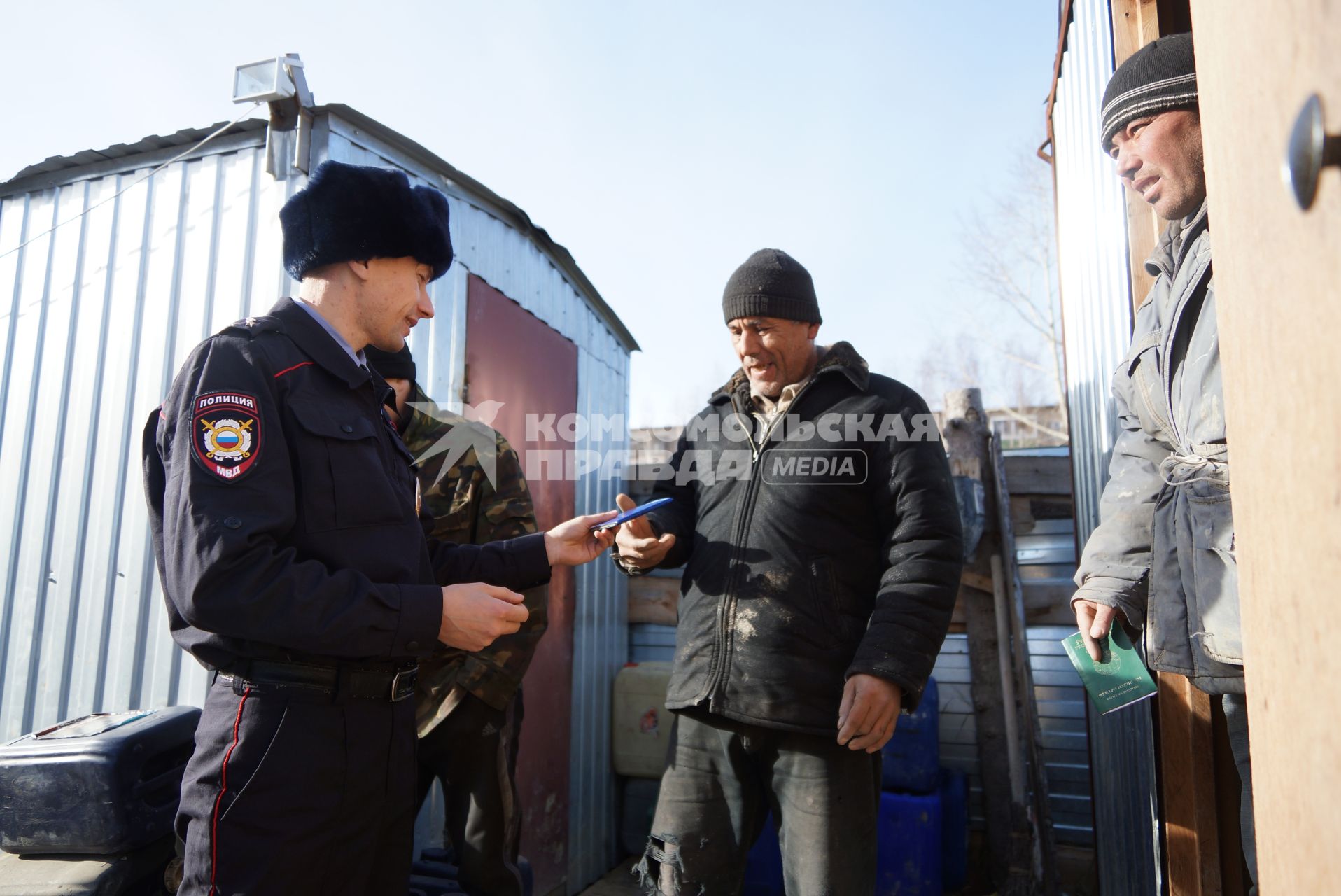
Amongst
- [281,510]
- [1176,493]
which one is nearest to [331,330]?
[281,510]

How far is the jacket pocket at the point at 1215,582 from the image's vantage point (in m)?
1.51

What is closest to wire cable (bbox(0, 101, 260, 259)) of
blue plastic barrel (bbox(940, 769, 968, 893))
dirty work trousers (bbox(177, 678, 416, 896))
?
dirty work trousers (bbox(177, 678, 416, 896))

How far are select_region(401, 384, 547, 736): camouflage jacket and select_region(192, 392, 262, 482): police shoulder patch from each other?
55.0 inches

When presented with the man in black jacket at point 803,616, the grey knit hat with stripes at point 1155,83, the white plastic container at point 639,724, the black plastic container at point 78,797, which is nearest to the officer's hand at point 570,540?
the man in black jacket at point 803,616

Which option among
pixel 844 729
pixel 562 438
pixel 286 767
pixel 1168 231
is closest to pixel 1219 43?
pixel 1168 231

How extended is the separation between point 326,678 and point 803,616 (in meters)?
1.30

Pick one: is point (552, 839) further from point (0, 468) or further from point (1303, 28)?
point (1303, 28)

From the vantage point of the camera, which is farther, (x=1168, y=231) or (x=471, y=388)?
(x=471, y=388)

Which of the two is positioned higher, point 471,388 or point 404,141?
point 404,141

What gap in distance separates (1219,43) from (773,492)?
1889 mm

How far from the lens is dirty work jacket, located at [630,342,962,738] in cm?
228

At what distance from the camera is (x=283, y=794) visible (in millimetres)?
1475

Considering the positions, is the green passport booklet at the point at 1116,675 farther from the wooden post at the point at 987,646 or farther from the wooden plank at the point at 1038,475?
the wooden plank at the point at 1038,475

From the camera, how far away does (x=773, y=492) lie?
2.51 m
